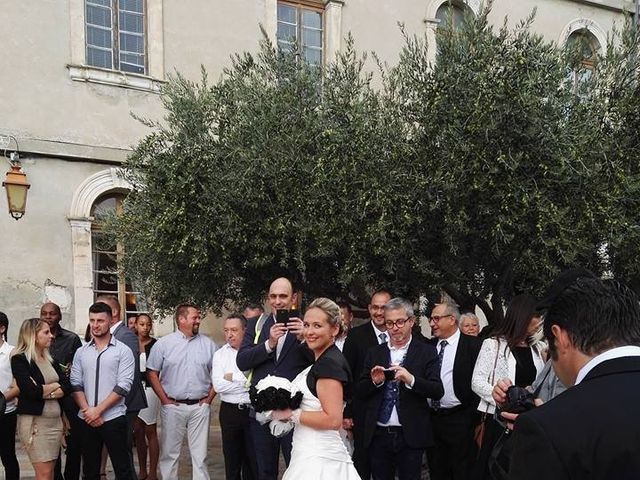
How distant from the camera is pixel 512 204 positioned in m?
6.88

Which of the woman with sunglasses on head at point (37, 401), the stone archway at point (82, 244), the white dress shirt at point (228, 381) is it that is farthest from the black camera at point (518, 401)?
the stone archway at point (82, 244)

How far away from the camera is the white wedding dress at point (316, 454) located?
3.78m

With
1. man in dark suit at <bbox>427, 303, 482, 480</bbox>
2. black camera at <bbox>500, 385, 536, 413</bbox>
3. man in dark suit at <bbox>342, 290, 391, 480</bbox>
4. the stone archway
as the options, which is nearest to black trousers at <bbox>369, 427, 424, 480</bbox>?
man in dark suit at <bbox>342, 290, 391, 480</bbox>

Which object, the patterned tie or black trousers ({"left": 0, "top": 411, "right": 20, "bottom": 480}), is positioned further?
black trousers ({"left": 0, "top": 411, "right": 20, "bottom": 480})

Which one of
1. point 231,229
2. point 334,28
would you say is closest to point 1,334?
point 231,229

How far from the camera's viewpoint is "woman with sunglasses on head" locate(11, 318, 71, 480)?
5.52 meters

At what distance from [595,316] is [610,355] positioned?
0.14 meters

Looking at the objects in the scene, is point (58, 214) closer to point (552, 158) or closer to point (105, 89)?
point (105, 89)

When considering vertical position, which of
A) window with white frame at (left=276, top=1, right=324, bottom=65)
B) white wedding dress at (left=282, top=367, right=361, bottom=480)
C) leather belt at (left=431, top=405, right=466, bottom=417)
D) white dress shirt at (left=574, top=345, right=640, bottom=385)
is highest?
window with white frame at (left=276, top=1, right=324, bottom=65)

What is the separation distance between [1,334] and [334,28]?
9215 mm

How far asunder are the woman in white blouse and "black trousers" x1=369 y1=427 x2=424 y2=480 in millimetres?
626

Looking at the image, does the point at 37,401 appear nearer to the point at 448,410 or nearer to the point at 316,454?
the point at 316,454

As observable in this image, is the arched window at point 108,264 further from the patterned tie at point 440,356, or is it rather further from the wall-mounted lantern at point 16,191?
the patterned tie at point 440,356

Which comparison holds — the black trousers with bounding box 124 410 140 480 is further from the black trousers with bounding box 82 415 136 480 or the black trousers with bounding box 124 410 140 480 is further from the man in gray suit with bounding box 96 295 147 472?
the black trousers with bounding box 82 415 136 480
